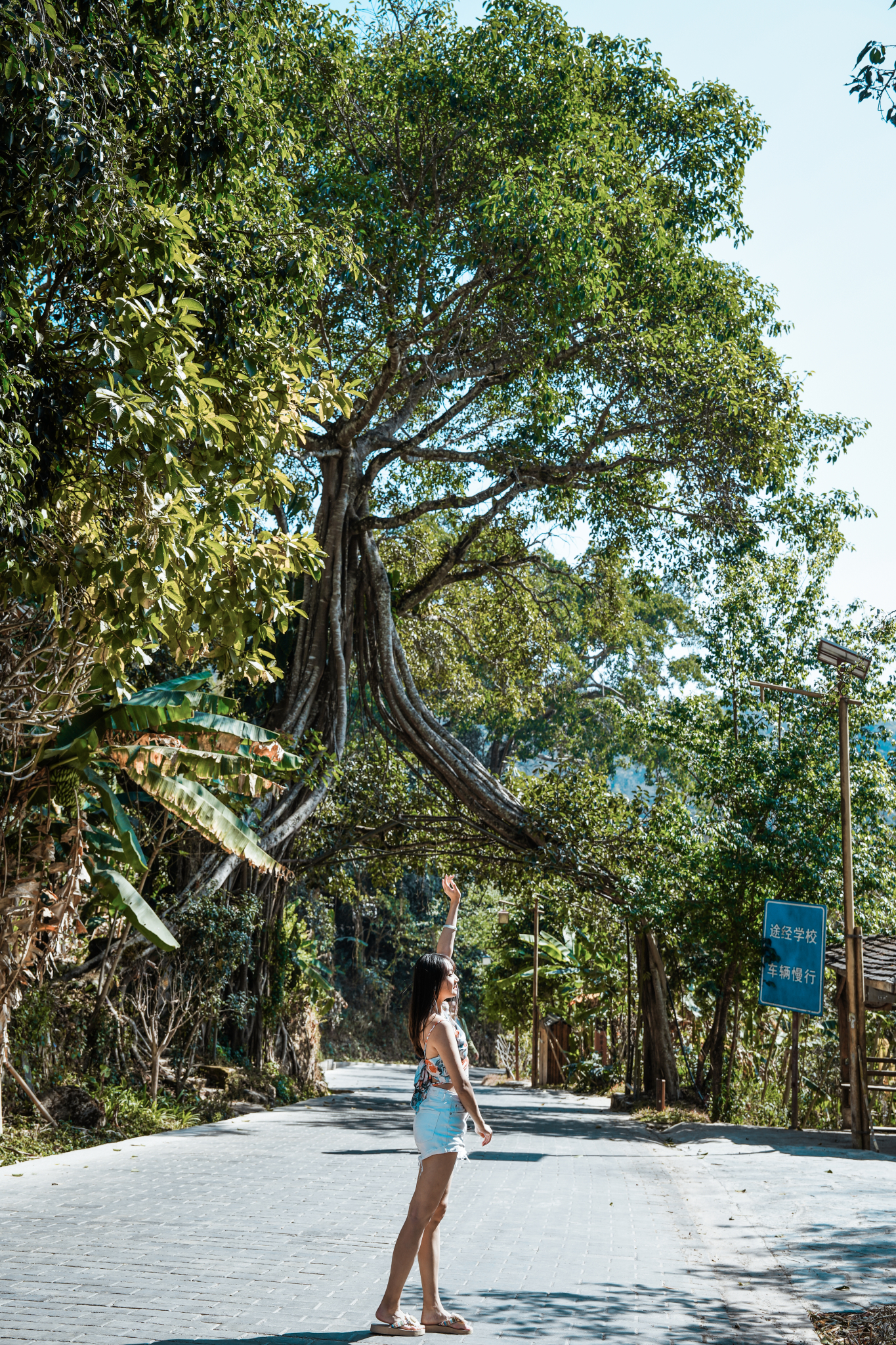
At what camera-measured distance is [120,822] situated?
33.0 ft

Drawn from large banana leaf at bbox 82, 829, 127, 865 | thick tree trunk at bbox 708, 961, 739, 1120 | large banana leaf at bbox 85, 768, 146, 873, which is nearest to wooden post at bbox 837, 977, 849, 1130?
thick tree trunk at bbox 708, 961, 739, 1120

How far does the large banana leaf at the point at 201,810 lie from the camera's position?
10.1m

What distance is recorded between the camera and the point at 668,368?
619 inches

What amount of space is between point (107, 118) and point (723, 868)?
11.6 meters

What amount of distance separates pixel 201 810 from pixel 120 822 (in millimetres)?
682

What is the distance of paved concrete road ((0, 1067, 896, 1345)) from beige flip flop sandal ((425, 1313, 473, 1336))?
10cm

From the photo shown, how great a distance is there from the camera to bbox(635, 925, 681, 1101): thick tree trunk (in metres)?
18.3

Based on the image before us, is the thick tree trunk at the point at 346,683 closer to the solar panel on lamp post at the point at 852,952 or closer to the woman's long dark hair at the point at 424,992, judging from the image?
the solar panel on lamp post at the point at 852,952

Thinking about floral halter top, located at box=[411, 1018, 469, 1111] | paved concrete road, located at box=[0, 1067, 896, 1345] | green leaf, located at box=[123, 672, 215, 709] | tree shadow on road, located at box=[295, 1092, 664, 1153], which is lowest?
tree shadow on road, located at box=[295, 1092, 664, 1153]

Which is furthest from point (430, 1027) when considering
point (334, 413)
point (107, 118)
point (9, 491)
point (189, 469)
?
point (334, 413)

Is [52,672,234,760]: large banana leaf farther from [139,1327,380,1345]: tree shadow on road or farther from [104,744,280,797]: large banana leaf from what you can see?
[139,1327,380,1345]: tree shadow on road

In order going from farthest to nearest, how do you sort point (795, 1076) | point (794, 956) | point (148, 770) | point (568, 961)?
point (568, 961)
point (795, 1076)
point (794, 956)
point (148, 770)

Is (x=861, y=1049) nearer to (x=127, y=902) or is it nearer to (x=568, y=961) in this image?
(x=127, y=902)

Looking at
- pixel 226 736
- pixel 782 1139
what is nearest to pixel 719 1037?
pixel 782 1139
